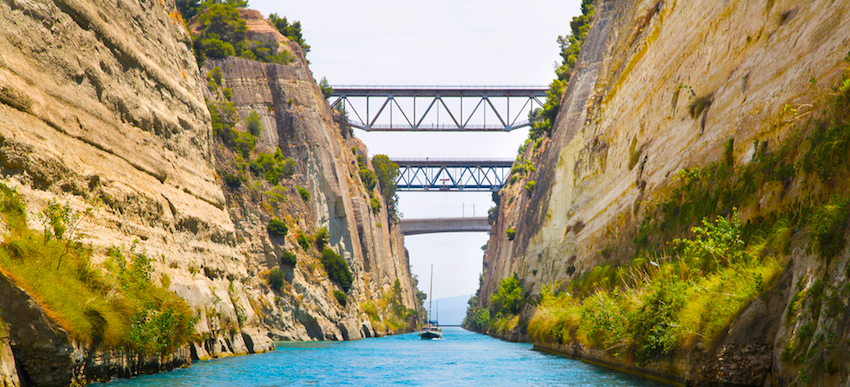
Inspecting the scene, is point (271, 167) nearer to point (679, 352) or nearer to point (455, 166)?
point (679, 352)

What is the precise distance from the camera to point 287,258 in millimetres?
42625

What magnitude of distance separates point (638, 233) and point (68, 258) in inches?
756

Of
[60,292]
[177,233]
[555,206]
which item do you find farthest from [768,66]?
[555,206]

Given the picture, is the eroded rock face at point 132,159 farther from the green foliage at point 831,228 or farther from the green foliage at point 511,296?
the green foliage at point 511,296

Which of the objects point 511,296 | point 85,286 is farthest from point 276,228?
point 85,286

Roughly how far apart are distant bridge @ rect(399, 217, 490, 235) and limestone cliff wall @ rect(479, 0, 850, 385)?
173ft

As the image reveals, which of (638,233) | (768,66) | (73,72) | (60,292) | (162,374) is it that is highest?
(73,72)

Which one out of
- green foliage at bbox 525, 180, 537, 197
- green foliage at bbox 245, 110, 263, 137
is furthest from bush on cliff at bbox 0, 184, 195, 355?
green foliage at bbox 525, 180, 537, 197

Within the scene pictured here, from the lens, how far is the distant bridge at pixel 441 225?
105 m

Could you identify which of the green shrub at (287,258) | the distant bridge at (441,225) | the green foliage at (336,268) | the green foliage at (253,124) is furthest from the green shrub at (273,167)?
the distant bridge at (441,225)

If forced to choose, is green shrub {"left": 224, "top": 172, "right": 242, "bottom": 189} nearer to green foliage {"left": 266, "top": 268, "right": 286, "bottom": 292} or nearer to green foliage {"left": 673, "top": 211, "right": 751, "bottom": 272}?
green foliage {"left": 266, "top": 268, "right": 286, "bottom": 292}

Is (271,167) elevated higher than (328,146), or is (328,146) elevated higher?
(328,146)

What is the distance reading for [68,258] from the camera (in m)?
15.4

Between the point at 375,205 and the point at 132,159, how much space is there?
5349cm
